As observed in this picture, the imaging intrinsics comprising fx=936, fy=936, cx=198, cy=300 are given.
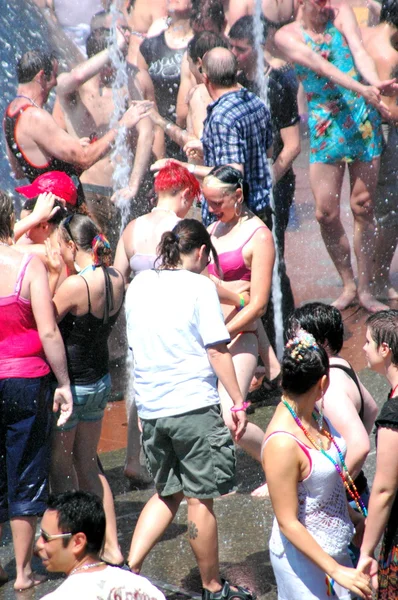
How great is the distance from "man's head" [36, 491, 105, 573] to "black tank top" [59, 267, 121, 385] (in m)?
1.59

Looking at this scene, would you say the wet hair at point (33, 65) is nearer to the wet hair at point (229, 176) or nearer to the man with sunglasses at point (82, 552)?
the wet hair at point (229, 176)

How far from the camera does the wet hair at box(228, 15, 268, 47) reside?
24.1ft

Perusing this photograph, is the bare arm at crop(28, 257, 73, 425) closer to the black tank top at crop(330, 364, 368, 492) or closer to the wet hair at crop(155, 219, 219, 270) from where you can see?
the wet hair at crop(155, 219, 219, 270)

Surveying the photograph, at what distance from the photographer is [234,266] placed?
4.85 metres

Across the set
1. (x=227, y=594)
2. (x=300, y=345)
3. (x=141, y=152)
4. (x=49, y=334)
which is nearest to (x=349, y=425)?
(x=300, y=345)

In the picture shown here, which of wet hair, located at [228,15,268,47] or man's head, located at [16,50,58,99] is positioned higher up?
man's head, located at [16,50,58,99]

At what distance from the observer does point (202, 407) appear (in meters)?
3.83

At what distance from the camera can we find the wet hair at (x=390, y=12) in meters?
7.07

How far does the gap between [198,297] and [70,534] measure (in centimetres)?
132

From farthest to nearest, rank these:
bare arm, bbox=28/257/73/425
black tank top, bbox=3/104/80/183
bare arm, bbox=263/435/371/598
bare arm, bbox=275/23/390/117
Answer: bare arm, bbox=275/23/390/117, black tank top, bbox=3/104/80/183, bare arm, bbox=28/257/73/425, bare arm, bbox=263/435/371/598

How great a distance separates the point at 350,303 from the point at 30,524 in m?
4.02

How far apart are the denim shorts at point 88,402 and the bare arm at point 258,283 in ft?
2.37

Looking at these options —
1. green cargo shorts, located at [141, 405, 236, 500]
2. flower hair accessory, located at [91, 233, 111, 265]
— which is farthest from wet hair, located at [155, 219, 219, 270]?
green cargo shorts, located at [141, 405, 236, 500]

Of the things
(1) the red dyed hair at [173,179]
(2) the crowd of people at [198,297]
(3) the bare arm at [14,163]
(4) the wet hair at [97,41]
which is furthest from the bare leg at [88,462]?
(4) the wet hair at [97,41]
